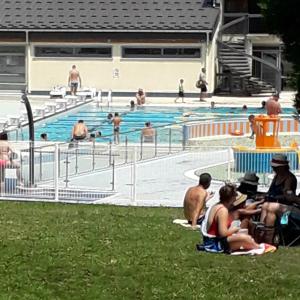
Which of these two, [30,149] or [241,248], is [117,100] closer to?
[30,149]

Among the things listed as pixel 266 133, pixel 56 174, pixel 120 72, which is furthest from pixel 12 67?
pixel 56 174

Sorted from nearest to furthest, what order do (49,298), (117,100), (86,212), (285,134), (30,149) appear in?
(49,298) < (86,212) < (30,149) < (285,134) < (117,100)

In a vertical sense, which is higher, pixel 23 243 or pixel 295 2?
pixel 295 2

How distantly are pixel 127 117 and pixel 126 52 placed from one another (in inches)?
314

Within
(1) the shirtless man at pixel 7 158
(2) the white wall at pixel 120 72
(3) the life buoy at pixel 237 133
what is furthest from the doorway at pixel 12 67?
(1) the shirtless man at pixel 7 158

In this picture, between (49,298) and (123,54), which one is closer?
(49,298)

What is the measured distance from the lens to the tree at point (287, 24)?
752cm

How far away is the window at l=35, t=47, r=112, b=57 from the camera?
4044 centimetres

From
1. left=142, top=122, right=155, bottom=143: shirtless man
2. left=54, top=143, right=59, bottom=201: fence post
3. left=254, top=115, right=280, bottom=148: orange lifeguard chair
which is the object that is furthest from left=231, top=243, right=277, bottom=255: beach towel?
left=142, top=122, right=155, bottom=143: shirtless man

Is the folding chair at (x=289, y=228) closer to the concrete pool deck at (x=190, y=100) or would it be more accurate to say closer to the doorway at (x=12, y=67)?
the concrete pool deck at (x=190, y=100)

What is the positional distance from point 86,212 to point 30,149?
317 centimetres

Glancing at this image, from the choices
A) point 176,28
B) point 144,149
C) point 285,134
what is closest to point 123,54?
point 176,28

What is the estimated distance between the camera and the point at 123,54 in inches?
1587

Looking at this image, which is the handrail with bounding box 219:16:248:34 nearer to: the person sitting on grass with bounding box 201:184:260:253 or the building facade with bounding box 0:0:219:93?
the building facade with bounding box 0:0:219:93
